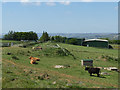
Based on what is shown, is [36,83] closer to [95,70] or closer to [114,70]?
[95,70]

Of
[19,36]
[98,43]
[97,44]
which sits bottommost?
[97,44]

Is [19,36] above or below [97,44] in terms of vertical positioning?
above

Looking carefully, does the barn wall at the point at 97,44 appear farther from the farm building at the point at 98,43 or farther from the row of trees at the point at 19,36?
the row of trees at the point at 19,36

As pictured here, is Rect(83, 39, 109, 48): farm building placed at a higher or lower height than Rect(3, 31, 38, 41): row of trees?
lower

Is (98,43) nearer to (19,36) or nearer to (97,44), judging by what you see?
(97,44)

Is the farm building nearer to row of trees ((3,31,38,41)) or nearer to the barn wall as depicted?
the barn wall

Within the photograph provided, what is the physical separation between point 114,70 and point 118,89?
528 inches

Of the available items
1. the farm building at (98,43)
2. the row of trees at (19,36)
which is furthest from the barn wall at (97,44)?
the row of trees at (19,36)

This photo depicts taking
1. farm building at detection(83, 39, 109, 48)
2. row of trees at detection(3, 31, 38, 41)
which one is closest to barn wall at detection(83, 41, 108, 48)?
farm building at detection(83, 39, 109, 48)

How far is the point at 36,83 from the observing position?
699 inches

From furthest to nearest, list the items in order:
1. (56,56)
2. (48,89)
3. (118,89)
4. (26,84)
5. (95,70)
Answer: (56,56), (95,70), (118,89), (26,84), (48,89)

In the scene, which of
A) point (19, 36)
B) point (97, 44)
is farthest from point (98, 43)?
point (19, 36)

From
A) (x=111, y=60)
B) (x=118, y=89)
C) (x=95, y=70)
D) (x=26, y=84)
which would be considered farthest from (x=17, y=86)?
(x=111, y=60)

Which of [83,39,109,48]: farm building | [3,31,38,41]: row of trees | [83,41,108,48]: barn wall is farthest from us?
[3,31,38,41]: row of trees
